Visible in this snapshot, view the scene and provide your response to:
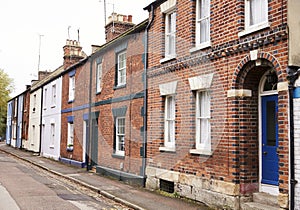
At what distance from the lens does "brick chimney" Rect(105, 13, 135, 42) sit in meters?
18.2

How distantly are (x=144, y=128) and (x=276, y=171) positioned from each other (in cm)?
561

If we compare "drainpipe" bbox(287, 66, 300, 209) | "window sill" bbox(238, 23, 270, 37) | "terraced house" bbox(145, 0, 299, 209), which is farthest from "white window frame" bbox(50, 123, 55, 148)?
"drainpipe" bbox(287, 66, 300, 209)

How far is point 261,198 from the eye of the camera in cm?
839

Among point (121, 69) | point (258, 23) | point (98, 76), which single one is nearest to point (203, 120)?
point (258, 23)

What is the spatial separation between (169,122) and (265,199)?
439 centimetres

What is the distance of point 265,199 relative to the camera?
27.3 ft

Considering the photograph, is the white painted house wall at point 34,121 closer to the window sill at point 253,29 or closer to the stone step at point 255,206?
the window sill at point 253,29

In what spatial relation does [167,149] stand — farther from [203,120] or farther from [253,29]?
[253,29]

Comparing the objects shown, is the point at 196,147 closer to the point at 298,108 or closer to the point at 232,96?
the point at 232,96

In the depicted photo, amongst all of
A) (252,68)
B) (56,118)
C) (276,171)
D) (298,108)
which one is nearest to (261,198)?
(276,171)

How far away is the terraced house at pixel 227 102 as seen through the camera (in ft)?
25.7

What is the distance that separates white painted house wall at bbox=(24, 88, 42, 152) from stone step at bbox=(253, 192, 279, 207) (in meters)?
23.5

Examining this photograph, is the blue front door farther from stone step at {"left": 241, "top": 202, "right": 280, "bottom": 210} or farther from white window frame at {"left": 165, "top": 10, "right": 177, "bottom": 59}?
white window frame at {"left": 165, "top": 10, "right": 177, "bottom": 59}

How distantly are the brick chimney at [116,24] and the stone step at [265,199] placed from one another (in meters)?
11.8
